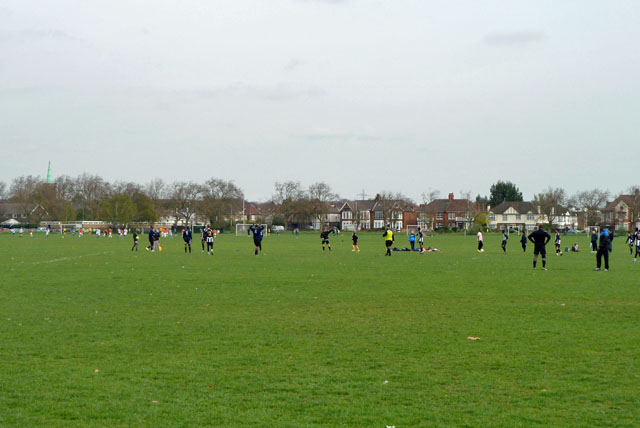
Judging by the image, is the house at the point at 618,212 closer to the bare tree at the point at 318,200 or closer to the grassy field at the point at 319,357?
the bare tree at the point at 318,200

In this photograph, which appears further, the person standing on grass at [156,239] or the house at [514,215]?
the house at [514,215]

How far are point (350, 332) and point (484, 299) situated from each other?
610cm

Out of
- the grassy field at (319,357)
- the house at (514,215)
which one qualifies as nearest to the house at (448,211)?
the house at (514,215)

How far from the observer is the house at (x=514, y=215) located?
15750cm

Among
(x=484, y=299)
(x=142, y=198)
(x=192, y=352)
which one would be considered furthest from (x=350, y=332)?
(x=142, y=198)

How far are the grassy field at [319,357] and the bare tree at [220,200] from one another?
350 feet

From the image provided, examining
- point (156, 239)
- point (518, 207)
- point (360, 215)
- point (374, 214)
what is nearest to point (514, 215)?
point (518, 207)

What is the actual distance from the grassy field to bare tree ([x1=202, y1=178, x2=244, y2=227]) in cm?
10681

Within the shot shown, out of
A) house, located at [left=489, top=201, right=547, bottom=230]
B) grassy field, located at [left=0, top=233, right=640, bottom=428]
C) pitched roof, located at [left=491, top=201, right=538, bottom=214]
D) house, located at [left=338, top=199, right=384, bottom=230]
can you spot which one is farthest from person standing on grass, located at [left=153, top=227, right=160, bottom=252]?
pitched roof, located at [left=491, top=201, right=538, bottom=214]

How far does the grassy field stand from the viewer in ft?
22.0

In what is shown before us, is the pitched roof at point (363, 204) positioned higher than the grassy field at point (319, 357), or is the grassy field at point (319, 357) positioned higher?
the pitched roof at point (363, 204)

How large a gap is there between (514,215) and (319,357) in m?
158

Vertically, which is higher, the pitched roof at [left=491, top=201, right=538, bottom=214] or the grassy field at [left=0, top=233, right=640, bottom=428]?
the pitched roof at [left=491, top=201, right=538, bottom=214]

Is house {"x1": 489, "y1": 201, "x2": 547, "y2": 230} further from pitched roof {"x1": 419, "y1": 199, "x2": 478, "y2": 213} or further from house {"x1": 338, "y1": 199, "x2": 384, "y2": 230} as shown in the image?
house {"x1": 338, "y1": 199, "x2": 384, "y2": 230}
